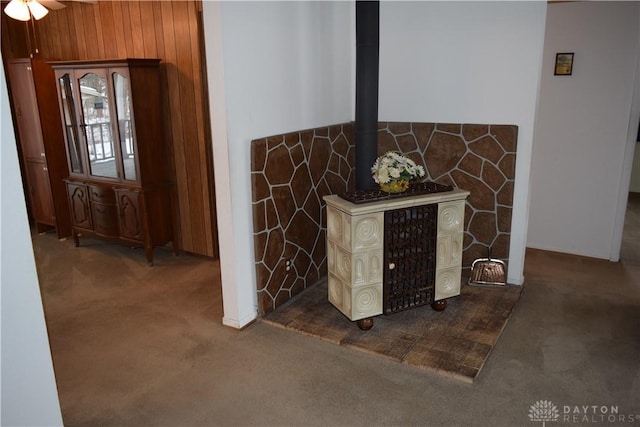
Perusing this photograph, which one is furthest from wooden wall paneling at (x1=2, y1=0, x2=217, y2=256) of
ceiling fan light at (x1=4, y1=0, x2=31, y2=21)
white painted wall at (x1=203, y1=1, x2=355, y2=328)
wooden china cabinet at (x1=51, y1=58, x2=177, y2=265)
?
white painted wall at (x1=203, y1=1, x2=355, y2=328)

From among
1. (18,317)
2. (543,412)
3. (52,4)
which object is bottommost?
(543,412)

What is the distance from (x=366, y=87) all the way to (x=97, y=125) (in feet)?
8.17

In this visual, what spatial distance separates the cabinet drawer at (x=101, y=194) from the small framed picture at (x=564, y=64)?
12.8ft

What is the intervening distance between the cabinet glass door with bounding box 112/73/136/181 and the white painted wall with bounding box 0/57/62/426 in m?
2.99

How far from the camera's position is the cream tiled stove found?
2.96 metres

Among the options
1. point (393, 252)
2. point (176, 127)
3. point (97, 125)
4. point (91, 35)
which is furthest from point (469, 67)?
point (91, 35)

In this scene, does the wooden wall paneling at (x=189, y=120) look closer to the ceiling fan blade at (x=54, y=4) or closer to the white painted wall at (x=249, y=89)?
the ceiling fan blade at (x=54, y=4)

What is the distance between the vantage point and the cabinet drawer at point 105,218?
450 centimetres

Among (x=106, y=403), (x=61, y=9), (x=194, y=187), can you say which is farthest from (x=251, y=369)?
(x=61, y=9)

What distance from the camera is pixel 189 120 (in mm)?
4207

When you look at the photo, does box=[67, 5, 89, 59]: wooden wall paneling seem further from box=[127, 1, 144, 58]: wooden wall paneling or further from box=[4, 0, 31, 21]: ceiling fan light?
box=[4, 0, 31, 21]: ceiling fan light

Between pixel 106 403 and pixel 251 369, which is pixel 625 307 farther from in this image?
pixel 106 403

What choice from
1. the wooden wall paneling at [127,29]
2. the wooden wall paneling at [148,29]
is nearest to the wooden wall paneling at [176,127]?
the wooden wall paneling at [148,29]

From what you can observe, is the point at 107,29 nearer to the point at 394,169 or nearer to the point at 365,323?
the point at 394,169
